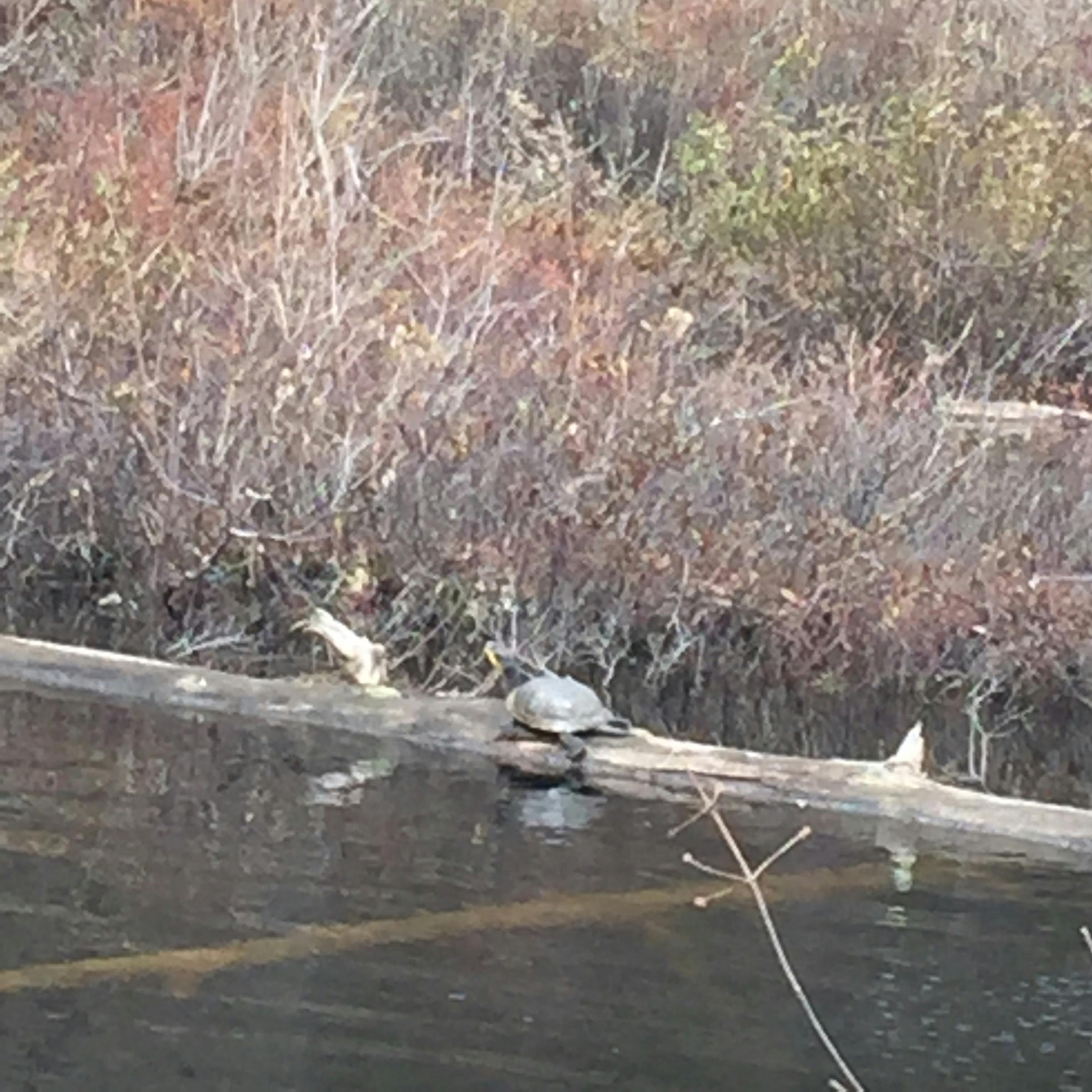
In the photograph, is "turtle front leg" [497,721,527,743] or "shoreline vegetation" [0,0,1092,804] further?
"shoreline vegetation" [0,0,1092,804]

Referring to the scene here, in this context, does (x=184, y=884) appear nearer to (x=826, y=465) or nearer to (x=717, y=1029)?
(x=717, y=1029)

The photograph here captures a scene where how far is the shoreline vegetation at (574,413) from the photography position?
38.8 feet

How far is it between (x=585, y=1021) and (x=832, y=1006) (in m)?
0.80

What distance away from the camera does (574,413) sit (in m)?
12.8

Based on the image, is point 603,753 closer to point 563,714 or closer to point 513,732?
point 563,714

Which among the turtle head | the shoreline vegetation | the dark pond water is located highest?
the shoreline vegetation

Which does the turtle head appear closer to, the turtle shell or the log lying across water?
the log lying across water

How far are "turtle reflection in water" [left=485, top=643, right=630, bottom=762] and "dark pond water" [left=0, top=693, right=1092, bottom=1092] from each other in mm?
257

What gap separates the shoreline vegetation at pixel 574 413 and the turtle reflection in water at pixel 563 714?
239cm

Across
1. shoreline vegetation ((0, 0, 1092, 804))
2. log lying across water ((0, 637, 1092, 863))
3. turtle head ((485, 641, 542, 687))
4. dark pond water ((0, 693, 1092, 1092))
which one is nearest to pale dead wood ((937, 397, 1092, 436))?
shoreline vegetation ((0, 0, 1092, 804))

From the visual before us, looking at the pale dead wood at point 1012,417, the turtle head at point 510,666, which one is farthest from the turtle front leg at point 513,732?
the pale dead wood at point 1012,417

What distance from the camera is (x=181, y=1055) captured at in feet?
18.9

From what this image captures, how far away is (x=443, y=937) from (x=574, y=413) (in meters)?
6.18

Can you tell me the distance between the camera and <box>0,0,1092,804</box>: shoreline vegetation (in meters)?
11.8
